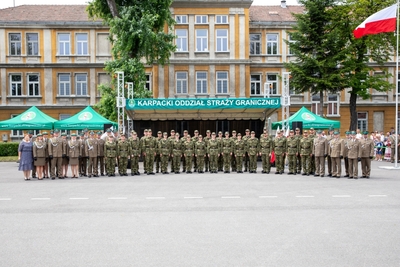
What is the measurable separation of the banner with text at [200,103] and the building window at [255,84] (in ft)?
73.2

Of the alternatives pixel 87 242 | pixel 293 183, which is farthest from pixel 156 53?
pixel 87 242

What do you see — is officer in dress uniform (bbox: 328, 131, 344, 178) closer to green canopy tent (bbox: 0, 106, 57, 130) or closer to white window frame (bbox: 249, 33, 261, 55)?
green canopy tent (bbox: 0, 106, 57, 130)

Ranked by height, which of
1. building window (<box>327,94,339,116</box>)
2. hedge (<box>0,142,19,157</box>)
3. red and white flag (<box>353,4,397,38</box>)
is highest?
red and white flag (<box>353,4,397,38</box>)

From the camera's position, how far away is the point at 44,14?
151ft

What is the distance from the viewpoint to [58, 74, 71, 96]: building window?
45.4 m

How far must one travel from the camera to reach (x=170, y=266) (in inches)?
264

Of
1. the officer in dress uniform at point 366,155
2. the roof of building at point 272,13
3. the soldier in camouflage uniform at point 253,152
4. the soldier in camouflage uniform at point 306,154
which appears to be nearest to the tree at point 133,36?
the soldier in camouflage uniform at point 253,152

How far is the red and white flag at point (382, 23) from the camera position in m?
22.3

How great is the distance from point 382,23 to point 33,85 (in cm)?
3233

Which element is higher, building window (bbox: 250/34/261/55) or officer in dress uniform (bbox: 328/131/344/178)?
building window (bbox: 250/34/261/55)

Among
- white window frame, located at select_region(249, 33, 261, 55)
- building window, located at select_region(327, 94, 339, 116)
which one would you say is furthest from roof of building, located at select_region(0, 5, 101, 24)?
building window, located at select_region(327, 94, 339, 116)

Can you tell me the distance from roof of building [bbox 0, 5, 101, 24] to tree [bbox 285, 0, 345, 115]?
19.0 meters

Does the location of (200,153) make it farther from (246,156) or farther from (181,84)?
(181,84)

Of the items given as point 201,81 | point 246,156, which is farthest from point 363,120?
point 246,156
